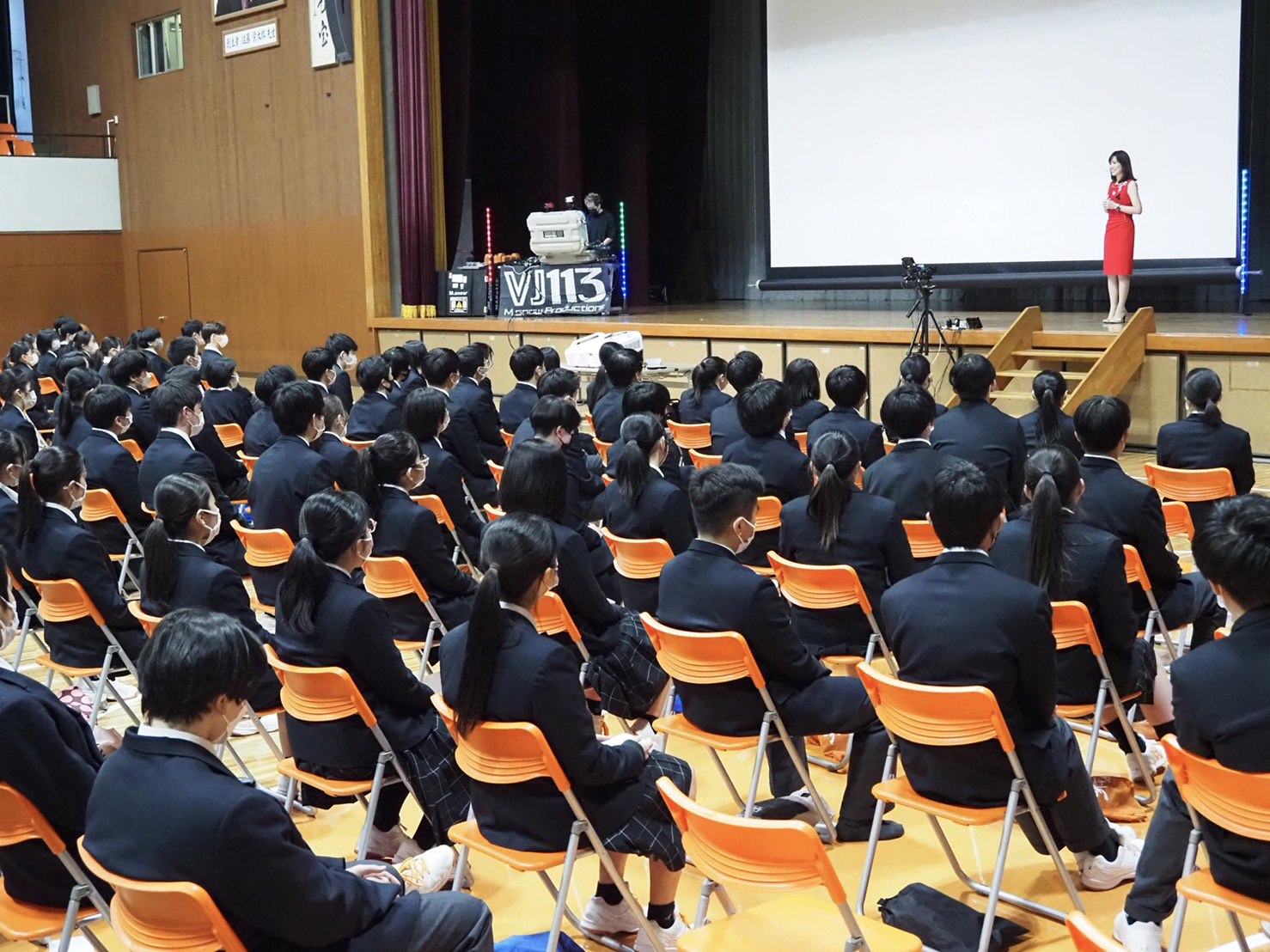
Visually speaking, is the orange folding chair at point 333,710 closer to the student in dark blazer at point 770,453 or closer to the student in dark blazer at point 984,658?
the student in dark blazer at point 984,658

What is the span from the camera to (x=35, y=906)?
2.88 meters

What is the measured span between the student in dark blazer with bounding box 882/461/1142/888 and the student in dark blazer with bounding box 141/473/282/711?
1.92 meters

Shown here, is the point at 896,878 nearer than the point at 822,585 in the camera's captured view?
Yes

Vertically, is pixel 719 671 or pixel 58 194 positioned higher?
pixel 58 194

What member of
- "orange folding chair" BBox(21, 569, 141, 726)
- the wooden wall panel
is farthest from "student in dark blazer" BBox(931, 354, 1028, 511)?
the wooden wall panel

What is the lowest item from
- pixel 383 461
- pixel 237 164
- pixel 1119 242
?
pixel 383 461

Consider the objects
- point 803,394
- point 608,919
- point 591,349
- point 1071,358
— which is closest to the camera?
point 608,919

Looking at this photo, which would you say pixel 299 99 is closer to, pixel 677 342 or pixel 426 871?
pixel 677 342

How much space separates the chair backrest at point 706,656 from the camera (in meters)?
3.38

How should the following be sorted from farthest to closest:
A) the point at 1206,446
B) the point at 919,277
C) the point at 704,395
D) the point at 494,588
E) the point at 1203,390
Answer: the point at 919,277 < the point at 704,395 < the point at 1203,390 < the point at 1206,446 < the point at 494,588

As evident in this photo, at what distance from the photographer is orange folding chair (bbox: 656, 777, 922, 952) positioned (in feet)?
7.63

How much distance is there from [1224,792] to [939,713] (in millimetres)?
644

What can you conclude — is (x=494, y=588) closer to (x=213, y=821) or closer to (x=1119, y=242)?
(x=213, y=821)

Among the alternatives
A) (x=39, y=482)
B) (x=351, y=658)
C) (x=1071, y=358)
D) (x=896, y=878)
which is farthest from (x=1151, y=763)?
(x=1071, y=358)
